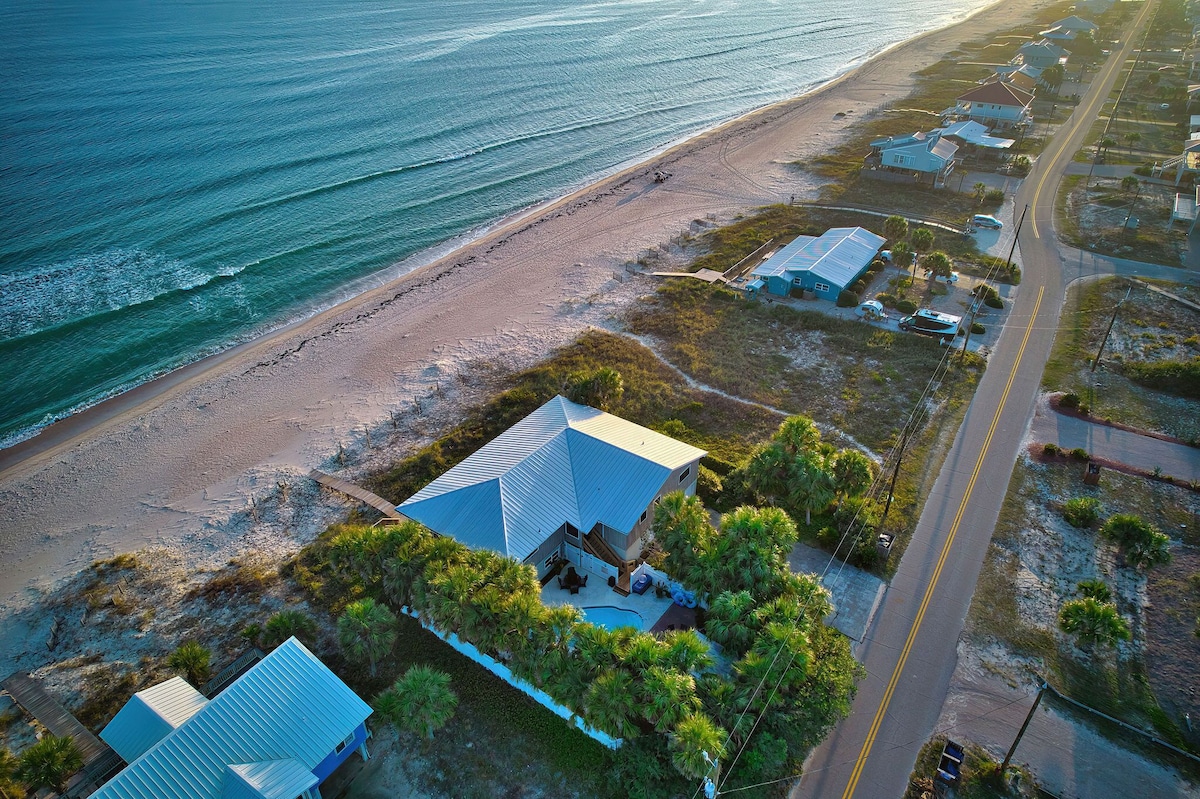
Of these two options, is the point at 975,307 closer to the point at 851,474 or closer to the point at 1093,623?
the point at 851,474

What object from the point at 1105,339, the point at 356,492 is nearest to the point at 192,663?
the point at 356,492

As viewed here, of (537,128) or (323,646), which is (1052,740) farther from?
(537,128)

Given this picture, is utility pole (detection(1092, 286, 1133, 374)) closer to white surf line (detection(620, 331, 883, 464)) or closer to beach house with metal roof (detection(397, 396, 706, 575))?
white surf line (detection(620, 331, 883, 464))

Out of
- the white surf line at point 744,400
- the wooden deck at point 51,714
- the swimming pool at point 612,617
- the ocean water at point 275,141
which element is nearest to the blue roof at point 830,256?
the white surf line at point 744,400

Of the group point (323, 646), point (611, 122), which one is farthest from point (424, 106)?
point (323, 646)

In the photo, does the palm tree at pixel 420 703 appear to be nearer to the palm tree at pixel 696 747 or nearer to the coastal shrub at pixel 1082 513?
the palm tree at pixel 696 747

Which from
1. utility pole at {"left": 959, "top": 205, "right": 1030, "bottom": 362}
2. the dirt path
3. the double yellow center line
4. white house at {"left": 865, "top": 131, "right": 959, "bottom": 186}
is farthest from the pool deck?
white house at {"left": 865, "top": 131, "right": 959, "bottom": 186}
